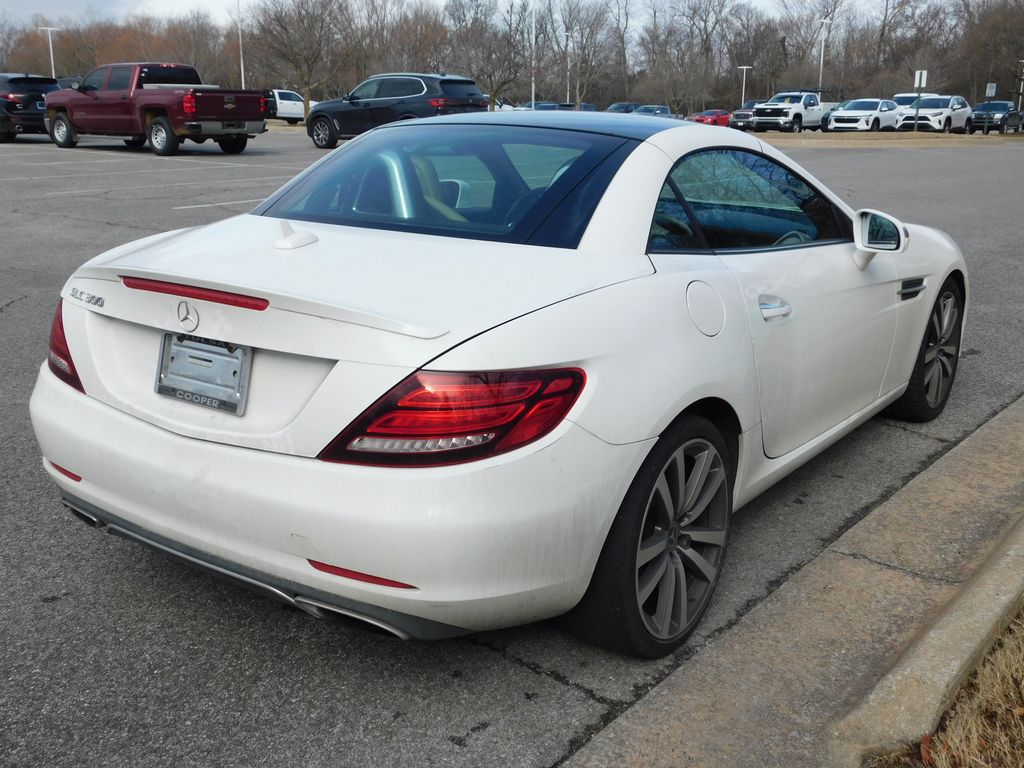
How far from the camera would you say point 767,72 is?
108500 millimetres

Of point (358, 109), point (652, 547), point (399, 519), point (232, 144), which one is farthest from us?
point (358, 109)

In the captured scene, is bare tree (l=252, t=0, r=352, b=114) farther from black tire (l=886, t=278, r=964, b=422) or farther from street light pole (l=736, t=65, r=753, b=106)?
black tire (l=886, t=278, r=964, b=422)

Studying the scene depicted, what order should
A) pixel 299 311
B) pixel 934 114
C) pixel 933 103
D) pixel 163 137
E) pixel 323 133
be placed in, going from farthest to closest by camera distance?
pixel 933 103, pixel 934 114, pixel 323 133, pixel 163 137, pixel 299 311

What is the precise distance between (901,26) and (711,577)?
11933 cm

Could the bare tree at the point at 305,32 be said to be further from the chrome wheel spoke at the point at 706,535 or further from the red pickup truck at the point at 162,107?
the chrome wheel spoke at the point at 706,535

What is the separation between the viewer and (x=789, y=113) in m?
47.9

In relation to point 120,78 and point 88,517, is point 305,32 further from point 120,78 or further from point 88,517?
point 88,517

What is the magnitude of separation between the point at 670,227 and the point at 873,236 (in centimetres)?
134

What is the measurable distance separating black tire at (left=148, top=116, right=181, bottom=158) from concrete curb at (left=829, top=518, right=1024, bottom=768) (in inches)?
827

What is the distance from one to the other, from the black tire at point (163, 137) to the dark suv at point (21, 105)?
553 centimetres

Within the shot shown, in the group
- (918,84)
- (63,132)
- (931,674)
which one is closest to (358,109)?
(63,132)

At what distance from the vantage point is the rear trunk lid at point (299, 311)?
235cm

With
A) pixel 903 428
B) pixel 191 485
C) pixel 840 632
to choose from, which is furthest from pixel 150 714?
pixel 903 428

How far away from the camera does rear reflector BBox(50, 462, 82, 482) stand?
283cm
